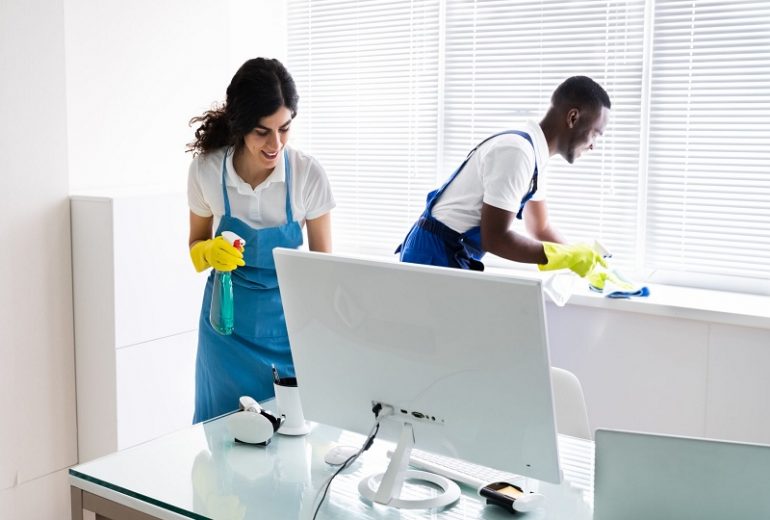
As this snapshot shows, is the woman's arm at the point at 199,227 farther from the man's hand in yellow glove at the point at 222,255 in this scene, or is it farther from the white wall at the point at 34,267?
the white wall at the point at 34,267

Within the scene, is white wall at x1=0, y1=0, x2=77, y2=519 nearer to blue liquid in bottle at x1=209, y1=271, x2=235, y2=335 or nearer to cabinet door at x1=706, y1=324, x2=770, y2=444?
blue liquid in bottle at x1=209, y1=271, x2=235, y2=335

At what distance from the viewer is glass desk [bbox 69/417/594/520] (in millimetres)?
1476

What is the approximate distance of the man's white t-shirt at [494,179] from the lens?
8.28ft

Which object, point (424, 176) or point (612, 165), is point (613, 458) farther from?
point (424, 176)

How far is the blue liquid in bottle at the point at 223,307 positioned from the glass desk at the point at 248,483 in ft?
1.46

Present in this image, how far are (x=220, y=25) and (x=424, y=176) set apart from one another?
1.08 metres

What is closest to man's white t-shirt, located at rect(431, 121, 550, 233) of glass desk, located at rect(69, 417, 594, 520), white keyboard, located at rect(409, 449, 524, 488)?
glass desk, located at rect(69, 417, 594, 520)

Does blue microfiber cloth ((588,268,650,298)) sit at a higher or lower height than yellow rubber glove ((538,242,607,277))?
lower

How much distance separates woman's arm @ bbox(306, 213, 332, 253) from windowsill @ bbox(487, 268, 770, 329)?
24.8 inches

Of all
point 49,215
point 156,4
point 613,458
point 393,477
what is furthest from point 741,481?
point 156,4

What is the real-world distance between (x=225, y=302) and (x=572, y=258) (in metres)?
1.15

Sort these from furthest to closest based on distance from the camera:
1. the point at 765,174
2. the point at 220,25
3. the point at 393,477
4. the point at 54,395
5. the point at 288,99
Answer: the point at 220,25 → the point at 54,395 → the point at 765,174 → the point at 288,99 → the point at 393,477

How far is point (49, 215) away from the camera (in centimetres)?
305

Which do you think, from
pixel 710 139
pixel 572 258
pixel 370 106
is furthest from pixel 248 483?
pixel 370 106
